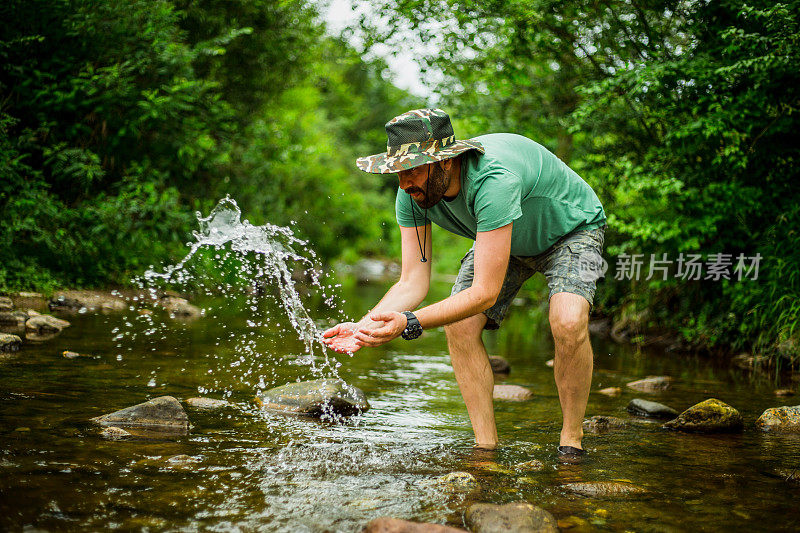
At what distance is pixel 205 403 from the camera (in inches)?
177

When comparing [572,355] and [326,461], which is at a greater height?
[572,355]

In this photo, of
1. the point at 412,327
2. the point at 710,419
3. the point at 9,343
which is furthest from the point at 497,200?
the point at 9,343

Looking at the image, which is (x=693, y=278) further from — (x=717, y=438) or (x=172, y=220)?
(x=172, y=220)

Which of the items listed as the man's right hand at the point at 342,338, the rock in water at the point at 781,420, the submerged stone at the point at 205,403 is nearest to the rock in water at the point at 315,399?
the submerged stone at the point at 205,403

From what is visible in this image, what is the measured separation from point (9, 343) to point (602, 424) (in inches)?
181

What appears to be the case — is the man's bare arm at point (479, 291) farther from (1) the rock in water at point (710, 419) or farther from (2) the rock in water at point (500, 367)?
(2) the rock in water at point (500, 367)

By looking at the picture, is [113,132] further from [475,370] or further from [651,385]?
[475,370]

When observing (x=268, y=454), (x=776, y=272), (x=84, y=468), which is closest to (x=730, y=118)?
(x=776, y=272)

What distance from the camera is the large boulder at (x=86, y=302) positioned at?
8.45 meters

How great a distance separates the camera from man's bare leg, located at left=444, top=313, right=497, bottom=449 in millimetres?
3746

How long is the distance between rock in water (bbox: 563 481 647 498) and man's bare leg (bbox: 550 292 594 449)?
50cm

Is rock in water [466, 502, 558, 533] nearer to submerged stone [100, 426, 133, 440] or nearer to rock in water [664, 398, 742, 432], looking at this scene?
submerged stone [100, 426, 133, 440]

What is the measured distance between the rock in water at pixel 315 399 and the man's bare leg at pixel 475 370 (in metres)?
1.07

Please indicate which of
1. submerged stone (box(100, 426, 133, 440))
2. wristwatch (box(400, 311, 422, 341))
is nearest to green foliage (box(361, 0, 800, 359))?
wristwatch (box(400, 311, 422, 341))
